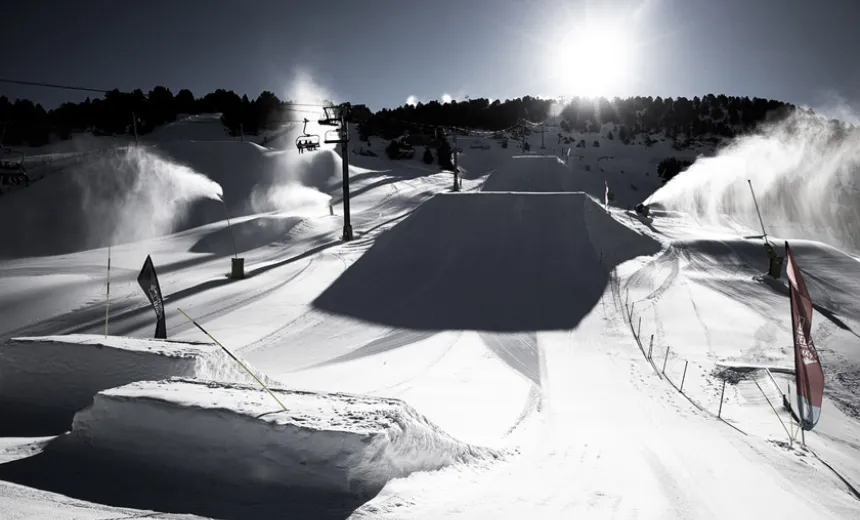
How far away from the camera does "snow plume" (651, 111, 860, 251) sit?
121 feet

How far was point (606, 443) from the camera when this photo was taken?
732 cm

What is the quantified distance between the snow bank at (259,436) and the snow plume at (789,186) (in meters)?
37.1

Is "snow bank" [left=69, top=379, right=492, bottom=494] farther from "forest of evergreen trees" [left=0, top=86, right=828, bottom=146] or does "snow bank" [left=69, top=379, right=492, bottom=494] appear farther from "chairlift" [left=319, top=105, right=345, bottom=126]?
"forest of evergreen trees" [left=0, top=86, right=828, bottom=146]

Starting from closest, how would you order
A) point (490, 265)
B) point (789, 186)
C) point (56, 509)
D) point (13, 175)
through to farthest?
point (56, 509)
point (490, 265)
point (13, 175)
point (789, 186)

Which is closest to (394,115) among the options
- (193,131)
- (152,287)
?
(193,131)

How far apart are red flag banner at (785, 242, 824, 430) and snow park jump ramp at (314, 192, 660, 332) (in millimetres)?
6882

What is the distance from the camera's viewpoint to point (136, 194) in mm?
29281

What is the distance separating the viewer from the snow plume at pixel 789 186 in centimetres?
3700

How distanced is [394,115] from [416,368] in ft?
276

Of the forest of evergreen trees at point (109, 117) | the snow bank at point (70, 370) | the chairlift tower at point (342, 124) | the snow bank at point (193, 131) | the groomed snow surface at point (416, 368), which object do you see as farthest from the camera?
the snow bank at point (193, 131)

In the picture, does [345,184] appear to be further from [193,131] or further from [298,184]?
[193,131]

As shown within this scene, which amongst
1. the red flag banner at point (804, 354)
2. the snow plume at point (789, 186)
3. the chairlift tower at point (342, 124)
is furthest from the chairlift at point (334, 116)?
the snow plume at point (789, 186)

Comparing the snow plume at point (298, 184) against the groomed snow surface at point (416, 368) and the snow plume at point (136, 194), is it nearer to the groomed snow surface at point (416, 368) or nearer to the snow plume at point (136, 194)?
the groomed snow surface at point (416, 368)

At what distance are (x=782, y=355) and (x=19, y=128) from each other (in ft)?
256
